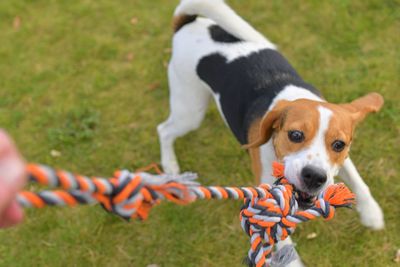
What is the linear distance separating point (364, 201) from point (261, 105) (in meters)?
1.10

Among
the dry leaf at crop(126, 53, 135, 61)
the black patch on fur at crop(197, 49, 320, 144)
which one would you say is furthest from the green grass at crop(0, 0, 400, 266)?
the black patch on fur at crop(197, 49, 320, 144)

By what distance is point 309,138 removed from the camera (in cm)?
265

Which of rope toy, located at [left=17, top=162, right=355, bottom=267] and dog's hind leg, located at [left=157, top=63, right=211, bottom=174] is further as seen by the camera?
dog's hind leg, located at [left=157, top=63, right=211, bottom=174]

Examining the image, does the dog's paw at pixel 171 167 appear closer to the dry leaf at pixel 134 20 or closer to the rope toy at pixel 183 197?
the rope toy at pixel 183 197

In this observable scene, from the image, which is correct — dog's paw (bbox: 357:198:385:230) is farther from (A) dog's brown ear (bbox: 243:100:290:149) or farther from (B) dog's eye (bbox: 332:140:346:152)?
(A) dog's brown ear (bbox: 243:100:290:149)

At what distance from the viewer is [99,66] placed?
532 cm

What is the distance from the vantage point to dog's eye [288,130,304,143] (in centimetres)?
268

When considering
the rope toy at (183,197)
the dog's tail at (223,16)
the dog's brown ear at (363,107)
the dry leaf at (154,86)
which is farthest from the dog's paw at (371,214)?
the dry leaf at (154,86)

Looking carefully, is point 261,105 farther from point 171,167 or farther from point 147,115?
point 147,115

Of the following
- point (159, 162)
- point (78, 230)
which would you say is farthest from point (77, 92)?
point (78, 230)

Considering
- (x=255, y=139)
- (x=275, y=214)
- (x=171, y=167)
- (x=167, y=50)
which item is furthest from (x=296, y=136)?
(x=167, y=50)

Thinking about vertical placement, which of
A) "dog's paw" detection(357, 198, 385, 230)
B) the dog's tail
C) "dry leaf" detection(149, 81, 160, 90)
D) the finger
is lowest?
"dog's paw" detection(357, 198, 385, 230)

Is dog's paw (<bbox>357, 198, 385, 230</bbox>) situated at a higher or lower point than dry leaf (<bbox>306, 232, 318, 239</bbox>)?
higher

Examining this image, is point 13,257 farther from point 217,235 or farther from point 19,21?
point 19,21
